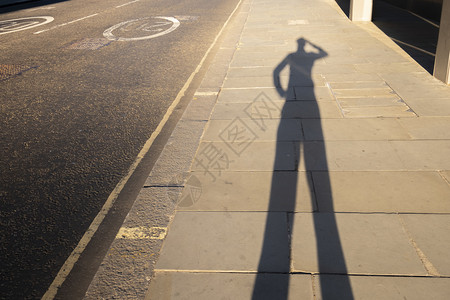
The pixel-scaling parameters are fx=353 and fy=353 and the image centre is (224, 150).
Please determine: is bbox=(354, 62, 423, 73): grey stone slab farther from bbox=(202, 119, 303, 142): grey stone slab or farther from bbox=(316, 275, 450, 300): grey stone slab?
bbox=(316, 275, 450, 300): grey stone slab

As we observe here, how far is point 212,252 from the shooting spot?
2.73 metres

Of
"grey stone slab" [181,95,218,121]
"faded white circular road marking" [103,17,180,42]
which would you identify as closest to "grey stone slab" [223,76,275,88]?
"grey stone slab" [181,95,218,121]

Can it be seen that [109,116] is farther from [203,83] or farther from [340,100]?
[340,100]

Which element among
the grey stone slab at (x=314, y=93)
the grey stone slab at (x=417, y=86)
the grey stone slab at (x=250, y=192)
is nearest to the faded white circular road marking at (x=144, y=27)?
the grey stone slab at (x=314, y=93)

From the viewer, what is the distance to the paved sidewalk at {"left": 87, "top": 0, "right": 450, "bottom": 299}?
246cm

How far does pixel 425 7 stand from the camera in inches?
453

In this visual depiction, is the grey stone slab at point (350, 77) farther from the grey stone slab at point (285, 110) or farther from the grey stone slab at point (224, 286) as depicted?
the grey stone slab at point (224, 286)

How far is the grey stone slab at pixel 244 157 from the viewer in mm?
3817

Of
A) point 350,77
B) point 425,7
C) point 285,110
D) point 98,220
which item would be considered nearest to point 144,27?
point 350,77

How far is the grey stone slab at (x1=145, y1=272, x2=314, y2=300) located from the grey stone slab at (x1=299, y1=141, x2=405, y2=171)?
153 centimetres

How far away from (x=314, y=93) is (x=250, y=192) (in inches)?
117

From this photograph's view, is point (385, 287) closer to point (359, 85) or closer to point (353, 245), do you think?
point (353, 245)

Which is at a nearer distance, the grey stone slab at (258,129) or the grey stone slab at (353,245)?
the grey stone slab at (353,245)

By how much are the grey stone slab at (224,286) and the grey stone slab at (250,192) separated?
0.76m
